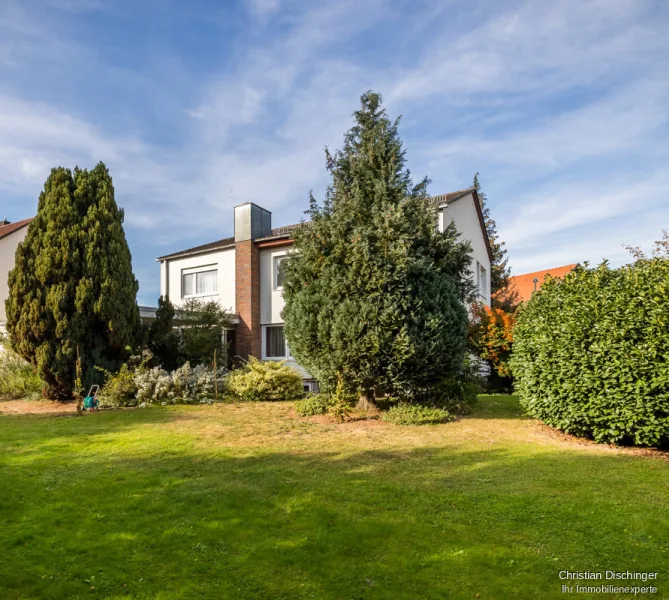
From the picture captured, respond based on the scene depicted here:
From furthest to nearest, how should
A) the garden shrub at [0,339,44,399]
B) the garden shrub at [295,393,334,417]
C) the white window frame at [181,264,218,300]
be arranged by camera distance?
1. the white window frame at [181,264,218,300]
2. the garden shrub at [0,339,44,399]
3. the garden shrub at [295,393,334,417]

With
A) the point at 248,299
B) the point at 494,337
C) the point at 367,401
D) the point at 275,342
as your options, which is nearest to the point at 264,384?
the point at 367,401

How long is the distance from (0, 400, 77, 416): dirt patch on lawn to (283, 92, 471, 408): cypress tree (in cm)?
656

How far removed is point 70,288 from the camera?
1347 centimetres

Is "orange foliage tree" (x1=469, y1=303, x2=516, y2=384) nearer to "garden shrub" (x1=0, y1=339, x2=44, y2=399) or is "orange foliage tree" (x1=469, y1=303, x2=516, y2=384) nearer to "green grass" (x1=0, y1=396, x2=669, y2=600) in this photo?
"green grass" (x1=0, y1=396, x2=669, y2=600)

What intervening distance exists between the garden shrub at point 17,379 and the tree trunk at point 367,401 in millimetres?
10373

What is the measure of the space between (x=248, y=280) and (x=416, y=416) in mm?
11491

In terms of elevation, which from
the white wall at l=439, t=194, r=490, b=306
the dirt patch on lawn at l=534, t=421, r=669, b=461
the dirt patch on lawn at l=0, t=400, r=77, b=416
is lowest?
the dirt patch on lawn at l=534, t=421, r=669, b=461

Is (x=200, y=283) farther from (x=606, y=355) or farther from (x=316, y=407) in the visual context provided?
(x=606, y=355)

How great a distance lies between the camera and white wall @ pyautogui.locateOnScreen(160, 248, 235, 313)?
20.7 meters

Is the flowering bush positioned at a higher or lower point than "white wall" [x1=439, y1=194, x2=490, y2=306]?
lower

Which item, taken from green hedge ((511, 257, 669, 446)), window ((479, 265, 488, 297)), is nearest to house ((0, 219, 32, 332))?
window ((479, 265, 488, 297))

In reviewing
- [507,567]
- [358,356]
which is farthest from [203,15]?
[507,567]

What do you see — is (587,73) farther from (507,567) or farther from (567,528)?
(507,567)

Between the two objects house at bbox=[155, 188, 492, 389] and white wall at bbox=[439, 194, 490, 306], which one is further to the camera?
house at bbox=[155, 188, 492, 389]
